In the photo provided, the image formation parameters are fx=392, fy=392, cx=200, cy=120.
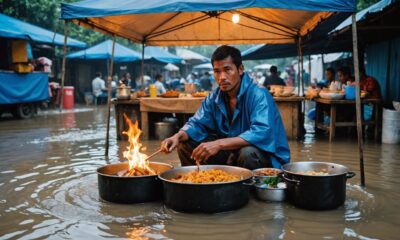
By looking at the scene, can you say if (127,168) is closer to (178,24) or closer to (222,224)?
(222,224)

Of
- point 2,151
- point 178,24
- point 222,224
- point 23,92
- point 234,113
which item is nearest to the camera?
point 222,224

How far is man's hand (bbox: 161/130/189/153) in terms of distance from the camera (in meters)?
3.88

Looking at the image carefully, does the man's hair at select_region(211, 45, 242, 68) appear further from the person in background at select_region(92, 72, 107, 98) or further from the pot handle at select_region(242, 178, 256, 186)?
the person in background at select_region(92, 72, 107, 98)

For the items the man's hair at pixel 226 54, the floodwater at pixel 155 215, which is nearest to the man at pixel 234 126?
the man's hair at pixel 226 54

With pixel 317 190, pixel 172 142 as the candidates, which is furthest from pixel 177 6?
pixel 317 190

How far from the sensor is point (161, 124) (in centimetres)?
852

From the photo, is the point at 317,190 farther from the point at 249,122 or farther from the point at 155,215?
the point at 155,215

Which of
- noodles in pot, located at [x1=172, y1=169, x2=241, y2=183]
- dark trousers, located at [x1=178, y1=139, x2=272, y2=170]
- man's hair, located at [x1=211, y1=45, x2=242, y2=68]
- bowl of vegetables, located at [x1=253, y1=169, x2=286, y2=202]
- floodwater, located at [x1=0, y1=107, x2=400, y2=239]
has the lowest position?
floodwater, located at [x1=0, y1=107, x2=400, y2=239]

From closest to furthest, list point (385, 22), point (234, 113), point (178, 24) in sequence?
point (234, 113) → point (178, 24) → point (385, 22)

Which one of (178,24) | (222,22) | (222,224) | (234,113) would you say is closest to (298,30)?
(222,22)

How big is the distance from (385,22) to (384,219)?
7.48 meters

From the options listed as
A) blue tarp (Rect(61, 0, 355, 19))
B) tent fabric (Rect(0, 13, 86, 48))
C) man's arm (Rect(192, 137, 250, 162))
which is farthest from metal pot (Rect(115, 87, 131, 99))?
tent fabric (Rect(0, 13, 86, 48))

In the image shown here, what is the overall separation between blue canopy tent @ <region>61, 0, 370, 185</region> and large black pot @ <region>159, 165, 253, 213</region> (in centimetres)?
184

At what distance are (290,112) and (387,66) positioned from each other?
522 centimetres
